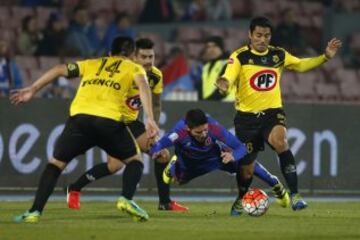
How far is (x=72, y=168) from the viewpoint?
18672 millimetres

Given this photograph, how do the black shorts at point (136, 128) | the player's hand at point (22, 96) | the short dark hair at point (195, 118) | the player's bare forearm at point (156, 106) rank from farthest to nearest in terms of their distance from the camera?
the player's bare forearm at point (156, 106), the black shorts at point (136, 128), the short dark hair at point (195, 118), the player's hand at point (22, 96)

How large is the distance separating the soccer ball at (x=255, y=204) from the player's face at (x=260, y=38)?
1787 mm

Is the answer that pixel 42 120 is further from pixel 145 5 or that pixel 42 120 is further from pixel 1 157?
pixel 145 5

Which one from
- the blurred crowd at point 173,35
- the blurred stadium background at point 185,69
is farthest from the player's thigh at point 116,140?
the blurred crowd at point 173,35

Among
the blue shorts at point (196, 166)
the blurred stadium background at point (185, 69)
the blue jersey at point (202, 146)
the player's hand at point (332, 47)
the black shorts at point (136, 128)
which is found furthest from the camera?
the blurred stadium background at point (185, 69)

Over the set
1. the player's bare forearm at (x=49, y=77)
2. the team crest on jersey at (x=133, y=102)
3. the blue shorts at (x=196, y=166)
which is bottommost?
the blue shorts at (x=196, y=166)

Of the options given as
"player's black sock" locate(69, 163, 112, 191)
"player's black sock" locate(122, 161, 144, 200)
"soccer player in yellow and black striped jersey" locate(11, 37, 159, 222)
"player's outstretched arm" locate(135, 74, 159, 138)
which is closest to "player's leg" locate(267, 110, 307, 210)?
"player's black sock" locate(69, 163, 112, 191)

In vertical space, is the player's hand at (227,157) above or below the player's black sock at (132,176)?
above

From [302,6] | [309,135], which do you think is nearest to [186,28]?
[302,6]

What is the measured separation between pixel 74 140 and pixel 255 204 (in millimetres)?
2407

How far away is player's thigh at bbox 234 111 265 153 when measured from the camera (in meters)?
14.4

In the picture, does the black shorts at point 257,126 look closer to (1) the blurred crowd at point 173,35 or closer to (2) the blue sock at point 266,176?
(2) the blue sock at point 266,176

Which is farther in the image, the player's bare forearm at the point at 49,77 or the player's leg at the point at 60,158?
the player's leg at the point at 60,158

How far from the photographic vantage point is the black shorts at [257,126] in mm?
14341
